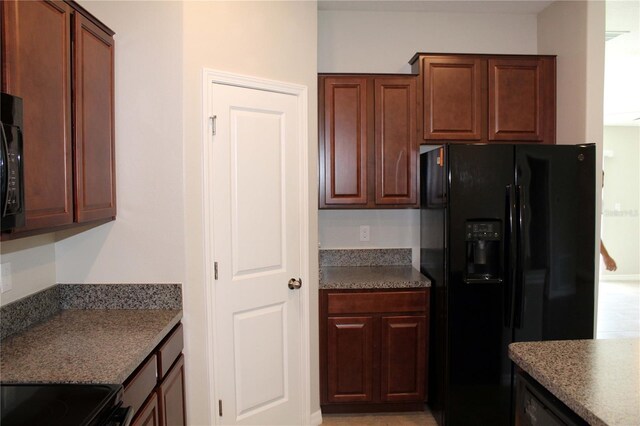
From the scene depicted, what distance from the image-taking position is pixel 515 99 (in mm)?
2854

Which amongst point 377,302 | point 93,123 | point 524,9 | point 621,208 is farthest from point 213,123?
point 621,208

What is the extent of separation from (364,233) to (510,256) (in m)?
1.08

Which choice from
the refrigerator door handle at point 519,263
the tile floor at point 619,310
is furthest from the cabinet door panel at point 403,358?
the tile floor at point 619,310

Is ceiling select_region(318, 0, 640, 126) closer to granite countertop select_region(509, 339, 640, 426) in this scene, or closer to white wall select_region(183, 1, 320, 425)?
white wall select_region(183, 1, 320, 425)

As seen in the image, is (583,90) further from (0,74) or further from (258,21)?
(0,74)

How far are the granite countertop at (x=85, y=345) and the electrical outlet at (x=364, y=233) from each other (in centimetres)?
156

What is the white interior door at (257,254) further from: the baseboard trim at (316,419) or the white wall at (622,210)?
the white wall at (622,210)

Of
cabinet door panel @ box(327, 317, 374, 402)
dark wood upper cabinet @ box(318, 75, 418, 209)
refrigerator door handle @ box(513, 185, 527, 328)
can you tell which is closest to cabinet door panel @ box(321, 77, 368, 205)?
dark wood upper cabinet @ box(318, 75, 418, 209)

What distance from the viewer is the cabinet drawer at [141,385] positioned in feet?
4.69

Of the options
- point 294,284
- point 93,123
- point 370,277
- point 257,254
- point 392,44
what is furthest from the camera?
point 392,44

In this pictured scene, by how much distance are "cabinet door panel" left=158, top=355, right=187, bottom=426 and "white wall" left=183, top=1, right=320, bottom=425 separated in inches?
3.2

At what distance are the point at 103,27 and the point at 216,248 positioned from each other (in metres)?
1.14

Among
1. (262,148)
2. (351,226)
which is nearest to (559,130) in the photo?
(351,226)

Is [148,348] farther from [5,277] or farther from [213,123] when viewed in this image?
[213,123]
